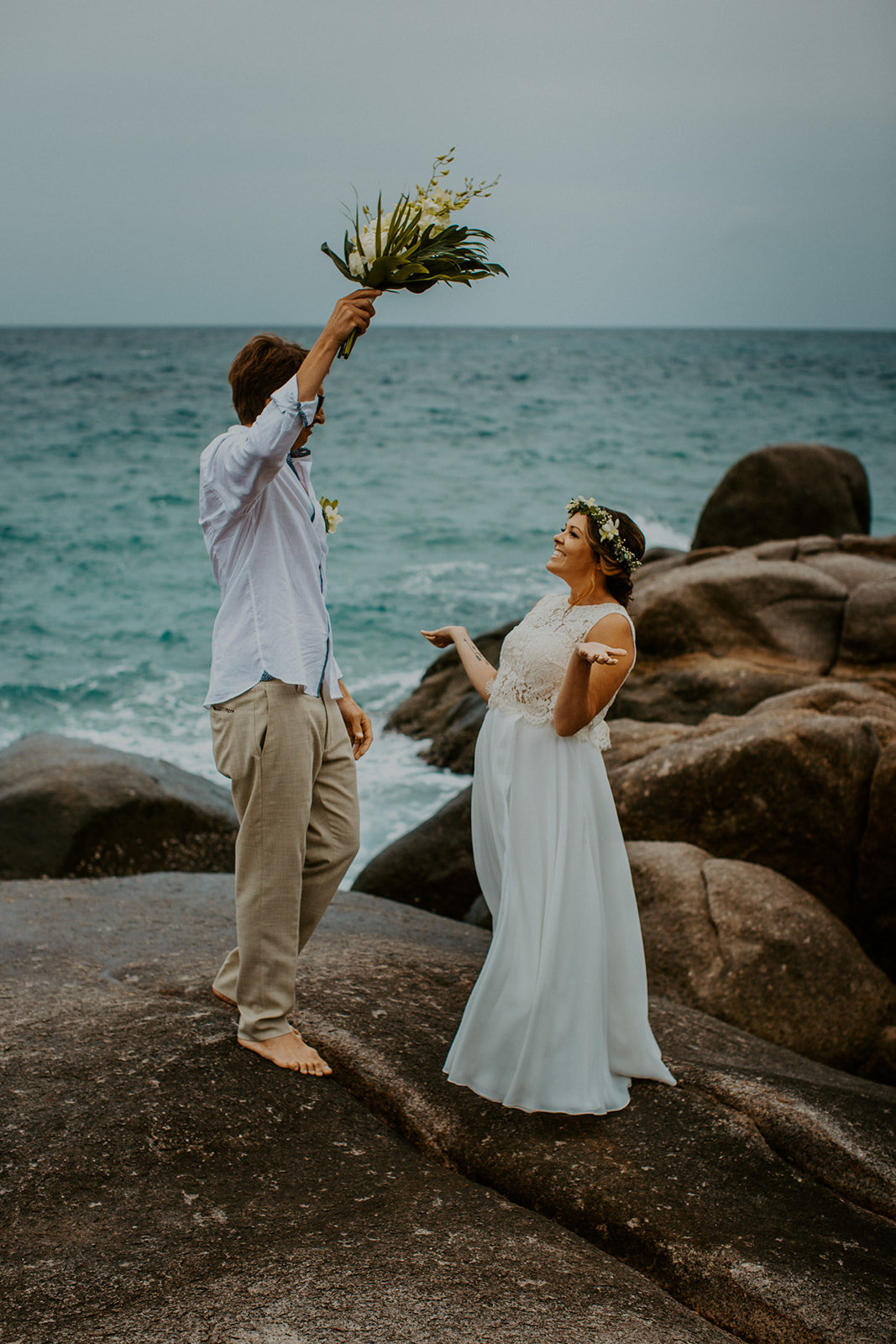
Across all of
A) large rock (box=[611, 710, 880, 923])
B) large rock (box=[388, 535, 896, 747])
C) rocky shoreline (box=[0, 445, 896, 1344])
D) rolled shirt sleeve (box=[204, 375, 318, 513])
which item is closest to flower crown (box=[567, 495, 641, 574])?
rolled shirt sleeve (box=[204, 375, 318, 513])

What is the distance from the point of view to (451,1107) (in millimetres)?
3570

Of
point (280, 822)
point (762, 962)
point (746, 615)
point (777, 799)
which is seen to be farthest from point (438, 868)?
point (746, 615)

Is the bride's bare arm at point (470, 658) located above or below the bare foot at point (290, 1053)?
above

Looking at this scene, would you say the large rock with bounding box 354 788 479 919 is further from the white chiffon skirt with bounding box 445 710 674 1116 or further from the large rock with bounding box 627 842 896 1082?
the white chiffon skirt with bounding box 445 710 674 1116

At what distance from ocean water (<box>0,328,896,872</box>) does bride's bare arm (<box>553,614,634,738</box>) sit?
628 centimetres

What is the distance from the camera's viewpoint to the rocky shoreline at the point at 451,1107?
2.70 metres

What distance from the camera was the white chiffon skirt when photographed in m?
3.62

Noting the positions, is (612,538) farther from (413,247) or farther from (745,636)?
(745,636)

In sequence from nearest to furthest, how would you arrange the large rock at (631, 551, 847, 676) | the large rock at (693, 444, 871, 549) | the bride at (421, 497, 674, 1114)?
the bride at (421, 497, 674, 1114) → the large rock at (631, 551, 847, 676) → the large rock at (693, 444, 871, 549)

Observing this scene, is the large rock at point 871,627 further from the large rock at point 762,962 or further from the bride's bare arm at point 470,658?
the bride's bare arm at point 470,658

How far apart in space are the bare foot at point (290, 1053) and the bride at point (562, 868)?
17.3 inches

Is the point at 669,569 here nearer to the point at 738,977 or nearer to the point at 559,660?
the point at 738,977

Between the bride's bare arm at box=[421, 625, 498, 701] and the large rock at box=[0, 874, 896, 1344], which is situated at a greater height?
the bride's bare arm at box=[421, 625, 498, 701]

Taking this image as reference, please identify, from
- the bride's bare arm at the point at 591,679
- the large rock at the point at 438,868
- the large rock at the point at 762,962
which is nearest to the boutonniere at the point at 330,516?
the bride's bare arm at the point at 591,679
